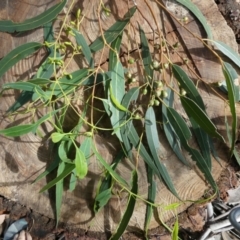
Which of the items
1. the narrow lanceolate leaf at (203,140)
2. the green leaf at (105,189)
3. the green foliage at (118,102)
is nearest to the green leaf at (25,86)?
the green foliage at (118,102)

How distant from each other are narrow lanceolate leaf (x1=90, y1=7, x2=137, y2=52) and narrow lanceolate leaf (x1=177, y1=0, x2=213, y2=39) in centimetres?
12

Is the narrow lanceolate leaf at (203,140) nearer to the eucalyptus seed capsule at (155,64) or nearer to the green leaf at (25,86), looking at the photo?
the eucalyptus seed capsule at (155,64)

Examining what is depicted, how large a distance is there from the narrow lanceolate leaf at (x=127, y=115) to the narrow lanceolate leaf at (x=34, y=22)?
0.75ft

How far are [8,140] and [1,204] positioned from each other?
172 mm

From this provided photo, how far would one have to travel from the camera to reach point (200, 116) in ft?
3.05

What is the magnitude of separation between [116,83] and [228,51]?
0.26 m

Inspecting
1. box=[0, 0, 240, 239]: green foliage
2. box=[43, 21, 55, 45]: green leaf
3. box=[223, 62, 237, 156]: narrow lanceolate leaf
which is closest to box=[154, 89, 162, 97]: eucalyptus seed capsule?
box=[0, 0, 240, 239]: green foliage

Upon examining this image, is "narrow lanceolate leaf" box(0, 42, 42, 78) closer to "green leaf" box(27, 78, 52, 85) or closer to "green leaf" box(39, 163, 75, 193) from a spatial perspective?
"green leaf" box(27, 78, 52, 85)

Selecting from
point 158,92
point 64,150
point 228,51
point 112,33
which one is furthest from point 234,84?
point 64,150

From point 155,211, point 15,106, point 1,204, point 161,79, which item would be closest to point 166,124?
point 161,79

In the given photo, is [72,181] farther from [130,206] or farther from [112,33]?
[112,33]

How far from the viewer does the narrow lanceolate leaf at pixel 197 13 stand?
0.96 meters

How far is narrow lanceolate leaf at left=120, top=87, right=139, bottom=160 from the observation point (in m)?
0.95

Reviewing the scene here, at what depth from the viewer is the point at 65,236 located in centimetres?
107
